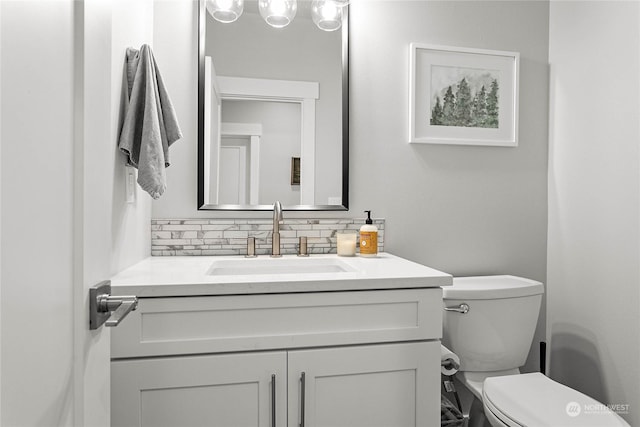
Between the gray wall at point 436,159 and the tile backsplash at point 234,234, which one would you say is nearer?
the tile backsplash at point 234,234

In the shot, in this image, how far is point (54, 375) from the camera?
0.49 metres

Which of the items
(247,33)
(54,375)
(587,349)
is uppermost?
(247,33)

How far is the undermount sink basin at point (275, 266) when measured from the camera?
4.80ft

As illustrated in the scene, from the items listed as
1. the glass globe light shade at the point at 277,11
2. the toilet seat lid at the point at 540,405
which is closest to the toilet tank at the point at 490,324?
the toilet seat lid at the point at 540,405

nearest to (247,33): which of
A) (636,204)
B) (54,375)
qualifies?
(54,375)

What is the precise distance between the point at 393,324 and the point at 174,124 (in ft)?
3.17

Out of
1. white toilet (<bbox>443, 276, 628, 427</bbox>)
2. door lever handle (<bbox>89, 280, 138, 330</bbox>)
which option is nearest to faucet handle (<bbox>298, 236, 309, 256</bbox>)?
white toilet (<bbox>443, 276, 628, 427</bbox>)

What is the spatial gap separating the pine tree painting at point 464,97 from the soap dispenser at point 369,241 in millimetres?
608

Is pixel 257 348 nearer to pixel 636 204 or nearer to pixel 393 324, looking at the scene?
pixel 393 324

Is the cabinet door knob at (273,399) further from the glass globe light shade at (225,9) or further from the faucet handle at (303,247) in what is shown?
the glass globe light shade at (225,9)

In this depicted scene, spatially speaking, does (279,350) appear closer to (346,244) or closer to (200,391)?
(200,391)

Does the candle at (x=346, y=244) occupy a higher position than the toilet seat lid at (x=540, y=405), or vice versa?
the candle at (x=346, y=244)

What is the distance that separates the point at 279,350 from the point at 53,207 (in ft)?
2.47

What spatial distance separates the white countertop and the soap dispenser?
242 millimetres
